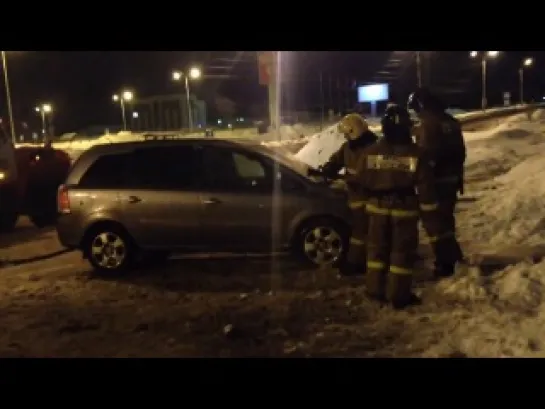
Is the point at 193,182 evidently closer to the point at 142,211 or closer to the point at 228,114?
the point at 142,211

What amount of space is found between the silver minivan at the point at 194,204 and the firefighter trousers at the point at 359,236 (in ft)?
2.28

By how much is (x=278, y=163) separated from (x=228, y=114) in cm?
5970

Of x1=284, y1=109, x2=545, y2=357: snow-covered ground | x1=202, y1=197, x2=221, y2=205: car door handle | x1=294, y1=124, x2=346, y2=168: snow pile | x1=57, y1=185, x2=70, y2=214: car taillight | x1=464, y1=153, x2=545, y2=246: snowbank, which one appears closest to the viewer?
x1=284, y1=109, x2=545, y2=357: snow-covered ground

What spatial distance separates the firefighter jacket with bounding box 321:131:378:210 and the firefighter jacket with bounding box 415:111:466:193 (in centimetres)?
56

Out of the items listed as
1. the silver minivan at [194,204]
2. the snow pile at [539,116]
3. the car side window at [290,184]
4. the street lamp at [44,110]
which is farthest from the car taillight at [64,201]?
the street lamp at [44,110]

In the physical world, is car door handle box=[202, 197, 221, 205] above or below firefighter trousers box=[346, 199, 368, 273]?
above

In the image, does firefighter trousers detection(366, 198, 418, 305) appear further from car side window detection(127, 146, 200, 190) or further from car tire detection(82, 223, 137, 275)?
car tire detection(82, 223, 137, 275)

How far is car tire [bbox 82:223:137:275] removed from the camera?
8250mm

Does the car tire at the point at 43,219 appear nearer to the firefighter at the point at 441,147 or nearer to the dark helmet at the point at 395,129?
the firefighter at the point at 441,147

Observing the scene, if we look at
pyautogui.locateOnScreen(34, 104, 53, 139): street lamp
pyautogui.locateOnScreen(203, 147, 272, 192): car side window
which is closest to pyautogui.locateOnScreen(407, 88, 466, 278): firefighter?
pyautogui.locateOnScreen(203, 147, 272, 192): car side window

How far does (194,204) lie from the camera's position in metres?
8.04

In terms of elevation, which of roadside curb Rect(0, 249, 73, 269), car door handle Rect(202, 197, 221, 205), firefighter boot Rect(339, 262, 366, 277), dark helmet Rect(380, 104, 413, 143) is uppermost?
dark helmet Rect(380, 104, 413, 143)

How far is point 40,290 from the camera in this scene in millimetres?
7754

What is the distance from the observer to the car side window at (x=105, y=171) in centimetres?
830
